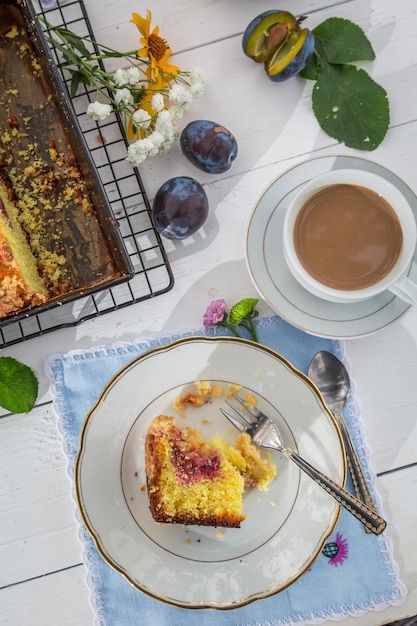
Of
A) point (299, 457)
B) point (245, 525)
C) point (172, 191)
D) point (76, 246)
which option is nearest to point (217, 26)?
point (172, 191)

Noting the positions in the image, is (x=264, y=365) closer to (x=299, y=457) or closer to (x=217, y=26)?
(x=299, y=457)

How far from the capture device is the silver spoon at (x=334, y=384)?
77.0 inches

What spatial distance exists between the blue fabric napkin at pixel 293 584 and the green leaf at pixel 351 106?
615mm

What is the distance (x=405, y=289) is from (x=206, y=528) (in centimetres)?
92

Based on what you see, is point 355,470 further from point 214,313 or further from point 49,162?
point 49,162

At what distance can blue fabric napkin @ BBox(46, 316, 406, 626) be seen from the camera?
196cm

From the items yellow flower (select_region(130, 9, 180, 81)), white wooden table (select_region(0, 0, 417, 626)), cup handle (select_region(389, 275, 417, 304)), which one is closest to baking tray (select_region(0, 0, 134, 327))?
white wooden table (select_region(0, 0, 417, 626))

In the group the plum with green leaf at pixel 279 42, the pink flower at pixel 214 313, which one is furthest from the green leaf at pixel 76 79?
the pink flower at pixel 214 313

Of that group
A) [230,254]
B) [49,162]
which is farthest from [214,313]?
[49,162]

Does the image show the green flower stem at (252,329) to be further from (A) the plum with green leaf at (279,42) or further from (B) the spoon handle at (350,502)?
(A) the plum with green leaf at (279,42)

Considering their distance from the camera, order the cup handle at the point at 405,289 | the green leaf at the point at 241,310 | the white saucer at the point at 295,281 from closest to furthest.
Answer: the cup handle at the point at 405,289, the white saucer at the point at 295,281, the green leaf at the point at 241,310

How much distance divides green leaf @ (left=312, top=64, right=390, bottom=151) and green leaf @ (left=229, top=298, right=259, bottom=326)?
58cm

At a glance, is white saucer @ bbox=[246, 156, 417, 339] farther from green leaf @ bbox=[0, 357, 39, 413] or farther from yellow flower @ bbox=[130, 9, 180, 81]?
green leaf @ bbox=[0, 357, 39, 413]

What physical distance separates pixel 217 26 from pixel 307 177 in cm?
60
